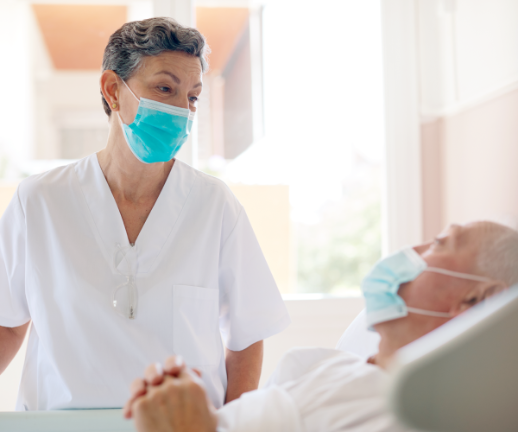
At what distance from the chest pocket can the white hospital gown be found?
0.47 m

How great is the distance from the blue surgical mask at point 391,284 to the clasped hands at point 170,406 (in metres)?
0.34

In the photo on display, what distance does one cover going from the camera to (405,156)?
2348 millimetres

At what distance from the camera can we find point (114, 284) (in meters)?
1.27

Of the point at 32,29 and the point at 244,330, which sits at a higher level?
the point at 32,29

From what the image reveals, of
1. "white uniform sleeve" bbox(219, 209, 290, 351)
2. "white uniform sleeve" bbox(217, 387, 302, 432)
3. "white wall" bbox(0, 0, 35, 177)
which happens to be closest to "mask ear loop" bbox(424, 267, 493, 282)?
"white uniform sleeve" bbox(217, 387, 302, 432)

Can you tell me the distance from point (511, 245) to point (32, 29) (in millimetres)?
2241

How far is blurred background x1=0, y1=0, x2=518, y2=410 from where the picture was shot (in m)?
2.26

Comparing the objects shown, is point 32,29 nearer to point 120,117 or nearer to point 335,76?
point 120,117

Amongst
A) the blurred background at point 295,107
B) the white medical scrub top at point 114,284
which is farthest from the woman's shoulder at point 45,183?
the blurred background at point 295,107

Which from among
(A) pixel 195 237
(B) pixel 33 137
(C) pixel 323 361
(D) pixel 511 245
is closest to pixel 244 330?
(A) pixel 195 237

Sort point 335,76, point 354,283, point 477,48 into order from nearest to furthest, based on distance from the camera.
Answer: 1. point 477,48
2. point 335,76
3. point 354,283

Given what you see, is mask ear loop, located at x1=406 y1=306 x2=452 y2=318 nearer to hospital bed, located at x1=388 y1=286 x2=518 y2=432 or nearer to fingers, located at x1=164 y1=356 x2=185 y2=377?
hospital bed, located at x1=388 y1=286 x2=518 y2=432

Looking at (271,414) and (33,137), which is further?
(33,137)

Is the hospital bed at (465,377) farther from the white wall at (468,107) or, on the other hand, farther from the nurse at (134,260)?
the white wall at (468,107)
